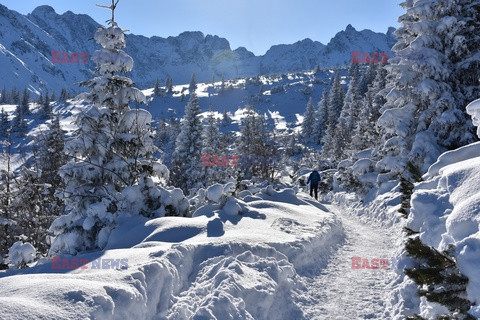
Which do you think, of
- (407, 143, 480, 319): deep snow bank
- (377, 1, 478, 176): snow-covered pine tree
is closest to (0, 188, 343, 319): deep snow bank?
(407, 143, 480, 319): deep snow bank

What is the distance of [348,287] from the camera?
7773 millimetres

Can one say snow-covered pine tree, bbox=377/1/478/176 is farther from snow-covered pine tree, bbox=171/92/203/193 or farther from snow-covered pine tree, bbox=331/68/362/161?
snow-covered pine tree, bbox=331/68/362/161

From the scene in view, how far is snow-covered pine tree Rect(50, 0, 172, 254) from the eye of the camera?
11.2 meters

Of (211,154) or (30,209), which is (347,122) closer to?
(211,154)

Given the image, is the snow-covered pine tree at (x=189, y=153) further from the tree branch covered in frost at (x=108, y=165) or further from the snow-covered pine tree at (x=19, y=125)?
the snow-covered pine tree at (x=19, y=125)

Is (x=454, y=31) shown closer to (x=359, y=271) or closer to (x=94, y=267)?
(x=359, y=271)

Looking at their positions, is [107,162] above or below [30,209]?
above

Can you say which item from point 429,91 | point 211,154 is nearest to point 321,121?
point 211,154

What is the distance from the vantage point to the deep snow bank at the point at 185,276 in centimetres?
472

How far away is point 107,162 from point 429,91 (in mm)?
13462

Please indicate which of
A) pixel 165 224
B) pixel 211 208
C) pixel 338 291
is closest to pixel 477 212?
pixel 338 291

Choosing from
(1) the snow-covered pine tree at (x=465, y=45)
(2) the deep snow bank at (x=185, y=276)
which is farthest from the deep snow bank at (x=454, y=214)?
(1) the snow-covered pine tree at (x=465, y=45)

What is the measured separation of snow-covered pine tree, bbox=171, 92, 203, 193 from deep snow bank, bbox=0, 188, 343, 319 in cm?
2131

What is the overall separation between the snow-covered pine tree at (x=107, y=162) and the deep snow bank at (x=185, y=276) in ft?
3.35
